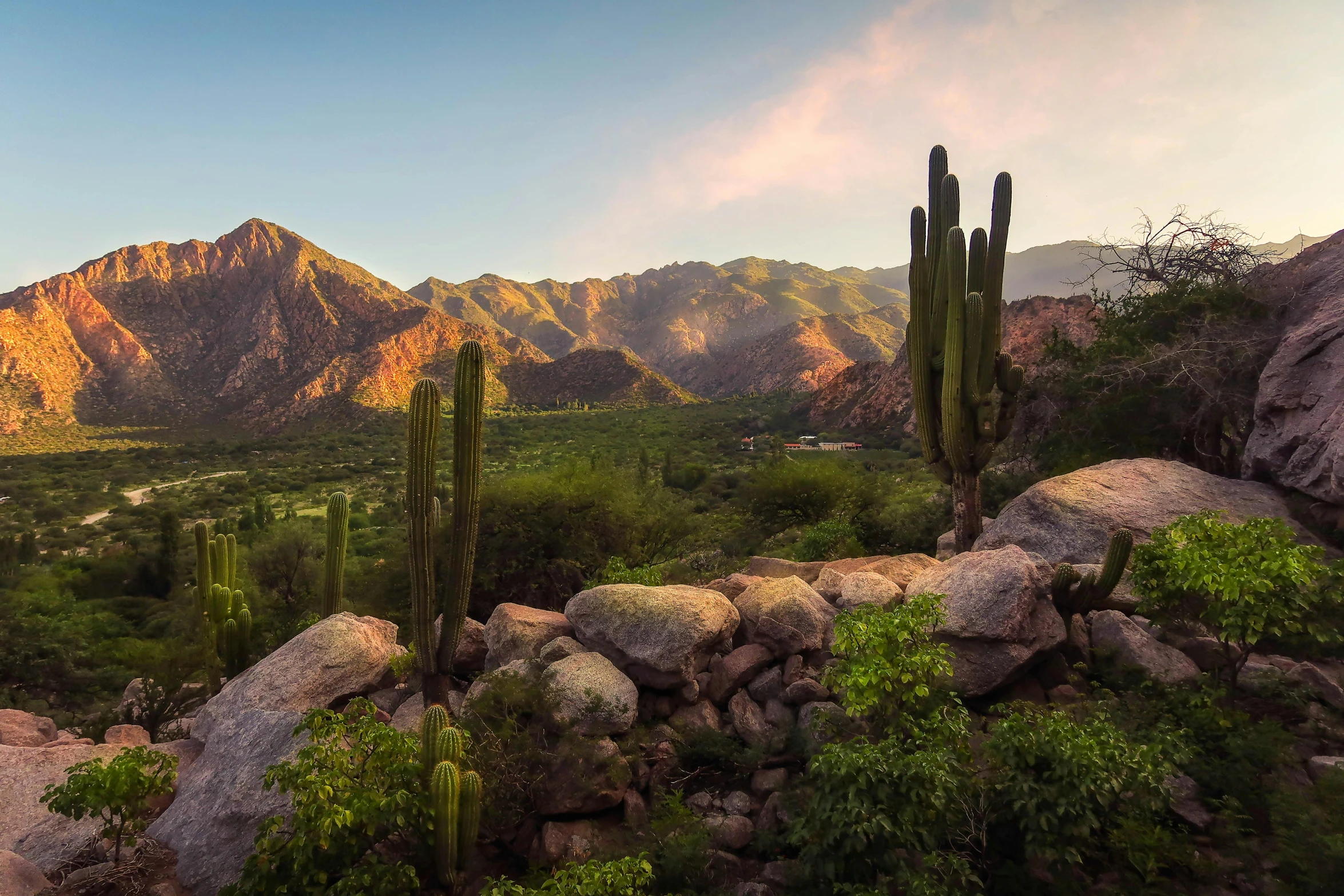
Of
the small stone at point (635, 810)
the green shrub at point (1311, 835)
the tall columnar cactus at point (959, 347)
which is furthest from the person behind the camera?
the tall columnar cactus at point (959, 347)

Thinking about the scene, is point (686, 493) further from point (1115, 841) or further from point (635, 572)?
point (1115, 841)

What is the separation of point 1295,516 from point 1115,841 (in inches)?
273

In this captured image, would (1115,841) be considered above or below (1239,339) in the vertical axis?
below

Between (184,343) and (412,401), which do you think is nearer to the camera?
(412,401)

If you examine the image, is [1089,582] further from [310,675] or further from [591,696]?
[310,675]

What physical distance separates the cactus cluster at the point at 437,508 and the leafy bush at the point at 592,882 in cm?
313

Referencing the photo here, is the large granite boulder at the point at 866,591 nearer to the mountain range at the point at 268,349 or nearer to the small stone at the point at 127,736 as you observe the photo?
the small stone at the point at 127,736

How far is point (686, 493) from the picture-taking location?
2847 centimetres

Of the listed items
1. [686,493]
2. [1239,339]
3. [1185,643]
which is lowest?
[686,493]

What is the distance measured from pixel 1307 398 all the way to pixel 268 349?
325ft

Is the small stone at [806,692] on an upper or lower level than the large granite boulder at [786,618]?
lower

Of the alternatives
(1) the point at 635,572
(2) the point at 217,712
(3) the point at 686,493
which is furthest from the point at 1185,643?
(3) the point at 686,493

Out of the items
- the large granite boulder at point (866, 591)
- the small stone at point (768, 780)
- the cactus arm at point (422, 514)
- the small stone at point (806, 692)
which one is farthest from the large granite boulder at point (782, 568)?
the cactus arm at point (422, 514)

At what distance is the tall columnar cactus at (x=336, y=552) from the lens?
8883mm
